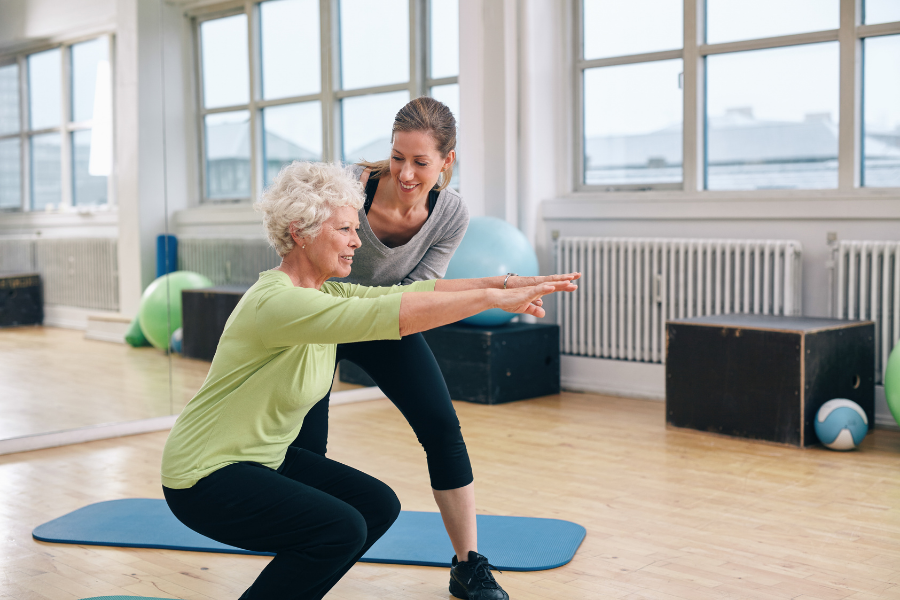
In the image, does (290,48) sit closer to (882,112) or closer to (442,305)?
(882,112)

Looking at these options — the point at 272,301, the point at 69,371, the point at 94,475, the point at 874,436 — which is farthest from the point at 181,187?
the point at 874,436

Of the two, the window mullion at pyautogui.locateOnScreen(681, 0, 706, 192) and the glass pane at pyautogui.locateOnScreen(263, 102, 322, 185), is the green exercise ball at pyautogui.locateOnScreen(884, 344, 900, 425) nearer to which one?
the window mullion at pyautogui.locateOnScreen(681, 0, 706, 192)

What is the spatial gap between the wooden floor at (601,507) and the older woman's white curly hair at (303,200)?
973 millimetres

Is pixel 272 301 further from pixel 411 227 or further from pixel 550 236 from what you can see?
pixel 550 236

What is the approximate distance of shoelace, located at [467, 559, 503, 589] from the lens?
210cm

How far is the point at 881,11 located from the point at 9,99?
370 cm

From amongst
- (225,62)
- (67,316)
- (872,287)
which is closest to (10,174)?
(67,316)

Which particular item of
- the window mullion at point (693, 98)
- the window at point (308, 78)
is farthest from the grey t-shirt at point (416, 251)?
the window mullion at point (693, 98)

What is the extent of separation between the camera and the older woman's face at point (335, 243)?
5.57 ft

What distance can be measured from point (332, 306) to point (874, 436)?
10.0 ft

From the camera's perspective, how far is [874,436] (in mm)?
3820

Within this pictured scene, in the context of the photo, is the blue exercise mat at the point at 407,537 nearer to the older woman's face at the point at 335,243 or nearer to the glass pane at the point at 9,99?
the older woman's face at the point at 335,243

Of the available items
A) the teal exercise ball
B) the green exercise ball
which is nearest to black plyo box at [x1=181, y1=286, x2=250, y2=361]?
the teal exercise ball

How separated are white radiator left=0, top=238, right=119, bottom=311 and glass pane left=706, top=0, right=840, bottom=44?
3.08 m
